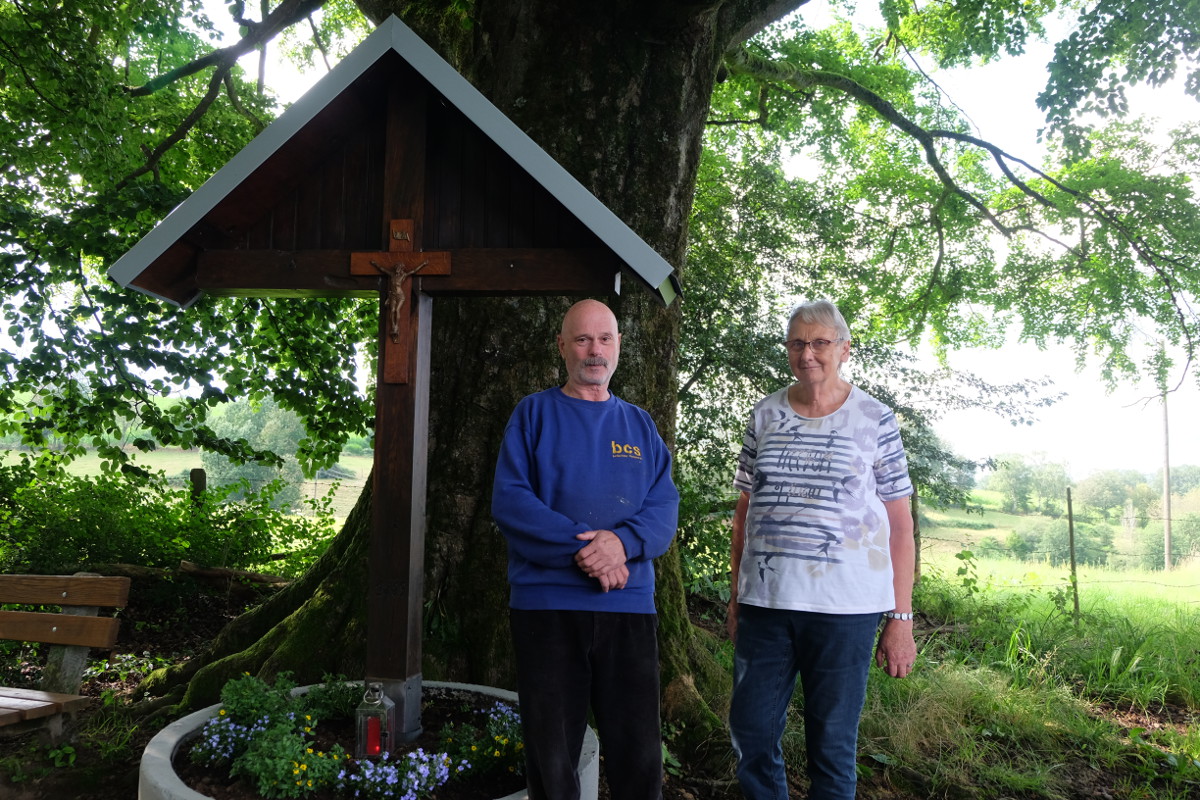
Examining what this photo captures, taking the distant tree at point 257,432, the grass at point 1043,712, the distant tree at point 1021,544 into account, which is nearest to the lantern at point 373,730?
the grass at point 1043,712

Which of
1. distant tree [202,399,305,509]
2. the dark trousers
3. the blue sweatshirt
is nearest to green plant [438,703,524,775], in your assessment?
the dark trousers

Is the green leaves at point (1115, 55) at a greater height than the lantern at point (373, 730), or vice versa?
the green leaves at point (1115, 55)

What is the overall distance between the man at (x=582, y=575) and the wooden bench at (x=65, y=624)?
8.69 ft

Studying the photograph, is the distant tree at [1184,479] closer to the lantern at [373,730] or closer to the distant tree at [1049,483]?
the distant tree at [1049,483]

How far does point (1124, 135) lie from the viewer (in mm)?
12117

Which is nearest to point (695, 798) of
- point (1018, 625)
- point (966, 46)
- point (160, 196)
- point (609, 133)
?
point (609, 133)

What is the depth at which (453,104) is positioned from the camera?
2.86m

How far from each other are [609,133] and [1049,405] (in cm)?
640

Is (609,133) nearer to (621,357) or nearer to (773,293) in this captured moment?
(621,357)

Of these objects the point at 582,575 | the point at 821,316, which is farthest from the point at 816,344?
the point at 582,575

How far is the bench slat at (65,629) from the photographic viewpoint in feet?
13.5

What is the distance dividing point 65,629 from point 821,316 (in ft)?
12.7

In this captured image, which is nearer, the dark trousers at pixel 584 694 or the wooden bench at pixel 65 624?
the dark trousers at pixel 584 694

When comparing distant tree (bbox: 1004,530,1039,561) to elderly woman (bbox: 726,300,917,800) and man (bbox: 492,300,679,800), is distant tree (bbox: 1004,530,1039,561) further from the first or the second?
man (bbox: 492,300,679,800)
